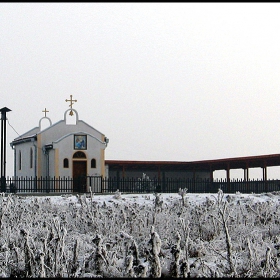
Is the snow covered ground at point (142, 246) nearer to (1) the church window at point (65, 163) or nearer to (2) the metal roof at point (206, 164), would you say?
(1) the church window at point (65, 163)

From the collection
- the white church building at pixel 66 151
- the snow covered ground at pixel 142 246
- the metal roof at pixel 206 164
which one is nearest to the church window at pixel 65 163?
the white church building at pixel 66 151

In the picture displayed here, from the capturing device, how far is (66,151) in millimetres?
33281

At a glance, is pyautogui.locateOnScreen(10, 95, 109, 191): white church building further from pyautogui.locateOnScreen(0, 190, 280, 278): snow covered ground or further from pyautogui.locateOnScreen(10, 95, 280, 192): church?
pyautogui.locateOnScreen(0, 190, 280, 278): snow covered ground

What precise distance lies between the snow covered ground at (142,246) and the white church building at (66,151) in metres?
15.1

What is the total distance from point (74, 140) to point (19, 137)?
20.2 ft

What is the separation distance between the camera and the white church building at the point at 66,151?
33.2 m

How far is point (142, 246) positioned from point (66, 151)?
22.9 m

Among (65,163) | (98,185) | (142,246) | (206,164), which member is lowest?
(142,246)

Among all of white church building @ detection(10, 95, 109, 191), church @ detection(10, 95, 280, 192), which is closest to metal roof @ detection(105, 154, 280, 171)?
church @ detection(10, 95, 280, 192)

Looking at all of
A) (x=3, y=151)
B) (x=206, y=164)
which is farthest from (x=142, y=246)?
(x=206, y=164)

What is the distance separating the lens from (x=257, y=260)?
9312mm

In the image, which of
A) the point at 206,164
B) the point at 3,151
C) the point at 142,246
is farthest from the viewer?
the point at 206,164

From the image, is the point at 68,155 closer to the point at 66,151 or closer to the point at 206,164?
the point at 66,151

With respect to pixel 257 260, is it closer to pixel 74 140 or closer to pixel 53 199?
pixel 53 199
